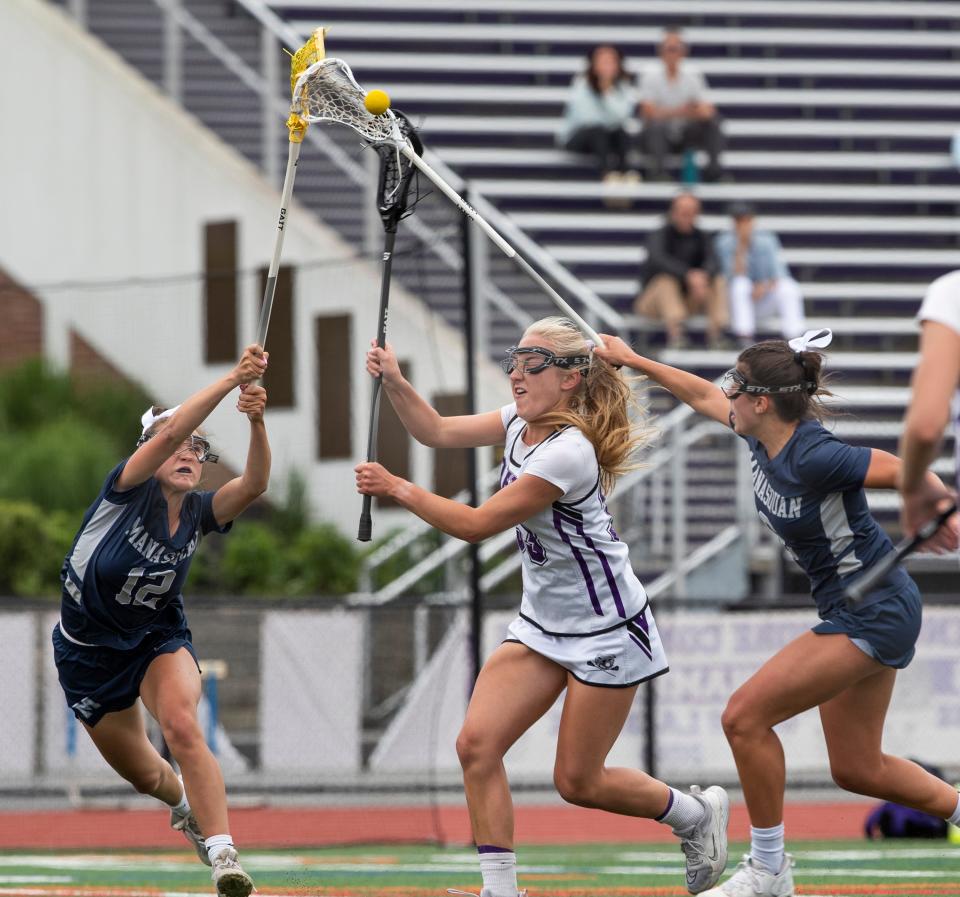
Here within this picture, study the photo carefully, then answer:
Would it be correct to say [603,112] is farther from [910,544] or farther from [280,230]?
[910,544]

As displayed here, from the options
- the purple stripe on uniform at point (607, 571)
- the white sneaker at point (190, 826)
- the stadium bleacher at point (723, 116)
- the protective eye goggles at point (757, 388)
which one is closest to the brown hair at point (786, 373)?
the protective eye goggles at point (757, 388)

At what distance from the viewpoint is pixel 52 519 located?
14102mm

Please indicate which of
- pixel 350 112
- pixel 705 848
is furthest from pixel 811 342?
pixel 350 112

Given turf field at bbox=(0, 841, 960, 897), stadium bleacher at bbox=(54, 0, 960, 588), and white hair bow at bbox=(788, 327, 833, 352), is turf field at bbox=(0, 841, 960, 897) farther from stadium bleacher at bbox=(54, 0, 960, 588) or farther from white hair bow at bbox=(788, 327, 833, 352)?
stadium bleacher at bbox=(54, 0, 960, 588)

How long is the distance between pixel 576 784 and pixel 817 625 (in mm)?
1034

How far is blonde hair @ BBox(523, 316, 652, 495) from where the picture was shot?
6.10m

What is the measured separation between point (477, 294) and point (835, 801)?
4481 mm

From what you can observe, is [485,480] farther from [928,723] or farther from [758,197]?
[758,197]

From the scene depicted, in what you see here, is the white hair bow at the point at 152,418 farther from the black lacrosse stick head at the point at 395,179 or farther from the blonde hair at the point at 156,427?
the black lacrosse stick head at the point at 395,179

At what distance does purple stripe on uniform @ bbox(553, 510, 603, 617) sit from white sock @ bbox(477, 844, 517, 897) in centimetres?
87

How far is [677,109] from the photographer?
17562 mm

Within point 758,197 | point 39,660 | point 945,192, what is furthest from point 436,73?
point 39,660

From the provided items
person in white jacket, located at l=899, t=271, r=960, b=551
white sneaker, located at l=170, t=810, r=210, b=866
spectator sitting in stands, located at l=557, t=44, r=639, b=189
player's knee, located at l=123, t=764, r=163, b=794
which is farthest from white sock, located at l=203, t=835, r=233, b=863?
spectator sitting in stands, located at l=557, t=44, r=639, b=189

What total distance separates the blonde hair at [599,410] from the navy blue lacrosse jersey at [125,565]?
5.13ft
